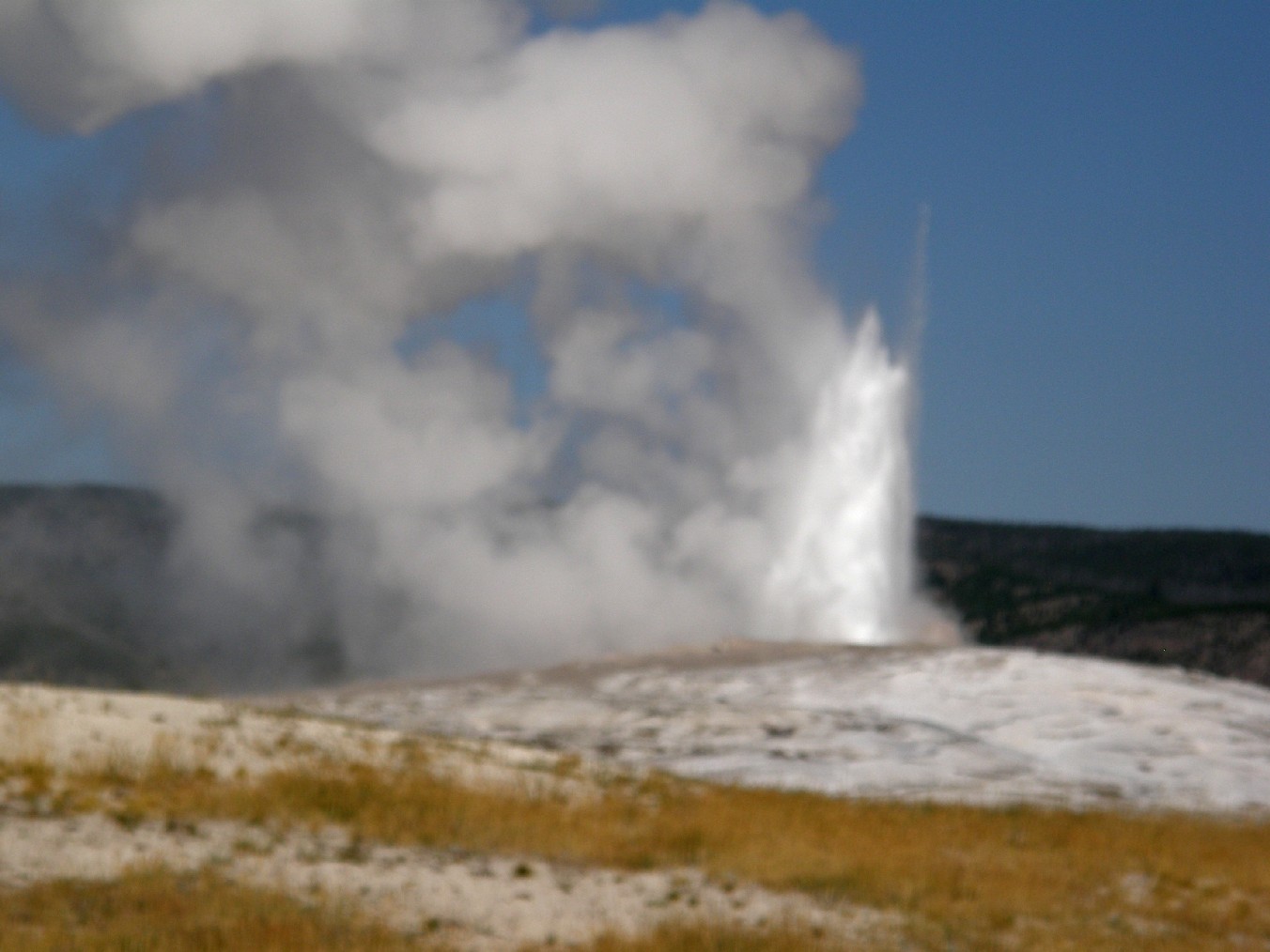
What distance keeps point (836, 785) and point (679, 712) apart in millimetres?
7781

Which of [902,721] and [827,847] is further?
[902,721]

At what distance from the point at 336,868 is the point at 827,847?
566cm

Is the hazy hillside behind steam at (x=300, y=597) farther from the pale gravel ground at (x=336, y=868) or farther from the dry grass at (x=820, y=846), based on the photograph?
the dry grass at (x=820, y=846)

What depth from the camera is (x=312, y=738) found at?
2300 cm

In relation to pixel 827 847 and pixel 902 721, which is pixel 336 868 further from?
pixel 902 721

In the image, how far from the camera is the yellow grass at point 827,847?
59.1 feet

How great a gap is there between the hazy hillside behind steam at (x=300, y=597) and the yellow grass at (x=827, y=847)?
8348 centimetres

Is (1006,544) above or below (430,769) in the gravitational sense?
above

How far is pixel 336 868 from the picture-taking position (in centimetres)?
1741

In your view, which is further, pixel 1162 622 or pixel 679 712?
pixel 1162 622

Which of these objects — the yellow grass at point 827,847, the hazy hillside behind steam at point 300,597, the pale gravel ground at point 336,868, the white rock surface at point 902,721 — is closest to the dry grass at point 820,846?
the yellow grass at point 827,847

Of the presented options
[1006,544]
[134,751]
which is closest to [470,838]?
[134,751]

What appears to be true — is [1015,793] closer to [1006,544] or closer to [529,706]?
[529,706]

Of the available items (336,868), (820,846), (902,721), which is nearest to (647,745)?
(902,721)
